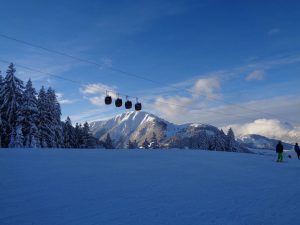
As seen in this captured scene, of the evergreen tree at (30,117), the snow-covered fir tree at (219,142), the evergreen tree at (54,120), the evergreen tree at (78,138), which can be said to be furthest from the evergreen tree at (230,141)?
the evergreen tree at (30,117)

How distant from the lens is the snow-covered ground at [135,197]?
29.5 feet

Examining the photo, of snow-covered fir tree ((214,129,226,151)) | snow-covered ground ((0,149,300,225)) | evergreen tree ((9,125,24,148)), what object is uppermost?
snow-covered fir tree ((214,129,226,151))

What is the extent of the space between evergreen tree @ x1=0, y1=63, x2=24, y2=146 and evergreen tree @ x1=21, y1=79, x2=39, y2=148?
0.84 m

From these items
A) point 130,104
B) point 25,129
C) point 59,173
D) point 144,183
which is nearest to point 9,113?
point 25,129

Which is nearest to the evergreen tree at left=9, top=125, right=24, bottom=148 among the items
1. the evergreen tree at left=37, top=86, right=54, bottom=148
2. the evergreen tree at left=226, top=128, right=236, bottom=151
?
the evergreen tree at left=37, top=86, right=54, bottom=148

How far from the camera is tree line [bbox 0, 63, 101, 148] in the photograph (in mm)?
45513

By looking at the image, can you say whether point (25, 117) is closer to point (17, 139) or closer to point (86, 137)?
point (17, 139)

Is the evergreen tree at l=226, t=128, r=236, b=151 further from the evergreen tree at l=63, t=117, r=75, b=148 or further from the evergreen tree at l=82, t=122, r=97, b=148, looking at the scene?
→ the evergreen tree at l=63, t=117, r=75, b=148

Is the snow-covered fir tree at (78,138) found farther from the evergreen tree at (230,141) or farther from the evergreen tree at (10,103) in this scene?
the evergreen tree at (230,141)

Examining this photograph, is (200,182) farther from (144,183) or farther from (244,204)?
(244,204)

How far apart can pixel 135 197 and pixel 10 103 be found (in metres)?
40.8

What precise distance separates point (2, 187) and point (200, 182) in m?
8.26

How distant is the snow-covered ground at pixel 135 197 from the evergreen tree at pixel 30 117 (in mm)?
29221

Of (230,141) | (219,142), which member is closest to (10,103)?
(219,142)
